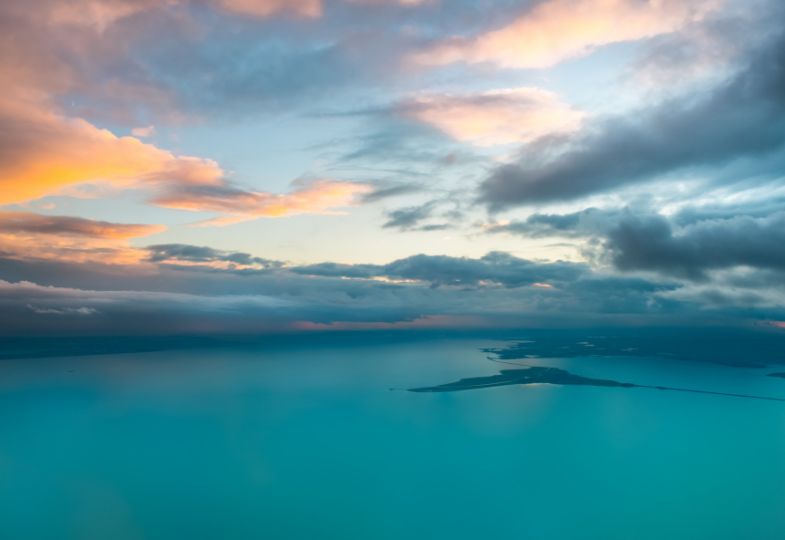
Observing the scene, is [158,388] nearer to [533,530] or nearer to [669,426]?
[533,530]

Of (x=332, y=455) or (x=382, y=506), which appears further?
(x=332, y=455)

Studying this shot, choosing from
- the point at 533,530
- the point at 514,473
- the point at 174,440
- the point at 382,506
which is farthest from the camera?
the point at 174,440

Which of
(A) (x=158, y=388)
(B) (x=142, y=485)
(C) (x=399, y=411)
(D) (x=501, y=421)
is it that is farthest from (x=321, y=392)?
(B) (x=142, y=485)

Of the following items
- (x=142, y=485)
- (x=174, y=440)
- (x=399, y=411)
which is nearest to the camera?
(x=142, y=485)

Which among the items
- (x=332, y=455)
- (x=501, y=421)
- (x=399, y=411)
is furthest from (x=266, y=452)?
(x=501, y=421)

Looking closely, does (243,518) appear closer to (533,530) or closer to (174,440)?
(533,530)

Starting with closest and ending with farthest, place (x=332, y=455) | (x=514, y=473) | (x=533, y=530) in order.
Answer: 1. (x=533, y=530)
2. (x=514, y=473)
3. (x=332, y=455)
